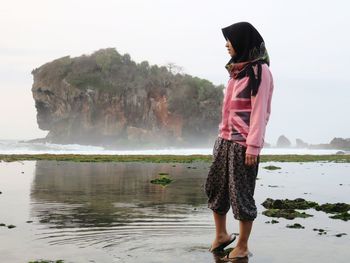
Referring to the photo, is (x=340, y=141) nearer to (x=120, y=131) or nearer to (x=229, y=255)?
(x=120, y=131)

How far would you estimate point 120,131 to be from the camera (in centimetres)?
7800

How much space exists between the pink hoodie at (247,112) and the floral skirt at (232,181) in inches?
5.4

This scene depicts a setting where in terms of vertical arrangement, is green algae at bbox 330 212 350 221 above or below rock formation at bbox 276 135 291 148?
below

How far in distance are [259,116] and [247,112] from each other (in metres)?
0.24

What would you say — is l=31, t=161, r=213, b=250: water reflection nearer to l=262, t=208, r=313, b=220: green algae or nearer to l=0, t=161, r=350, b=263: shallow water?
l=0, t=161, r=350, b=263: shallow water

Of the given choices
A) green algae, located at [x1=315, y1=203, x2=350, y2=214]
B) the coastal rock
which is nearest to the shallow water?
green algae, located at [x1=315, y1=203, x2=350, y2=214]

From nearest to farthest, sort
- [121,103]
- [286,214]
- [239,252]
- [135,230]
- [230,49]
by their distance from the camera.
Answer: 1. [239,252]
2. [230,49]
3. [135,230]
4. [286,214]
5. [121,103]

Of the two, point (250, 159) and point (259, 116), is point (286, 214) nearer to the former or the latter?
point (250, 159)

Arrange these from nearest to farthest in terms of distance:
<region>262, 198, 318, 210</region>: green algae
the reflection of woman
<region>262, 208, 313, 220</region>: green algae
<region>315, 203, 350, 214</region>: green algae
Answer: the reflection of woman, <region>262, 208, 313, 220</region>: green algae, <region>315, 203, 350, 214</region>: green algae, <region>262, 198, 318, 210</region>: green algae

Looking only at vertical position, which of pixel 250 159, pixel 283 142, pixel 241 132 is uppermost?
pixel 283 142

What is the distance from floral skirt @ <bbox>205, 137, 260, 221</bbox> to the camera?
568 centimetres

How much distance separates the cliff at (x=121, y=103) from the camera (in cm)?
7775

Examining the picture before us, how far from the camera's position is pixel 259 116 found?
18.2 feet

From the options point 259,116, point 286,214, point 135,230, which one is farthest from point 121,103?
point 259,116
